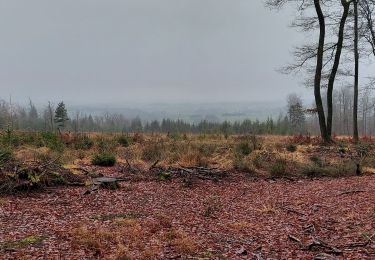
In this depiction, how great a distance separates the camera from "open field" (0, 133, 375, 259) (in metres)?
5.45

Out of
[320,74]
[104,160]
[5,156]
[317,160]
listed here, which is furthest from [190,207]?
[320,74]

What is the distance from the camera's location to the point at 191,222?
7.00 m

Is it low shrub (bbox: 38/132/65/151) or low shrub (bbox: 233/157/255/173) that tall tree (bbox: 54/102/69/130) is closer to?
low shrub (bbox: 38/132/65/151)

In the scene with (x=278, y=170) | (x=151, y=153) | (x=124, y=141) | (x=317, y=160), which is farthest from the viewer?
(x=124, y=141)

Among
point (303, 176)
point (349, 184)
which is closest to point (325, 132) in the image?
point (303, 176)

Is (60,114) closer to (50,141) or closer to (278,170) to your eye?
(50,141)

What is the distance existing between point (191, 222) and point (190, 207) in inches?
46.0

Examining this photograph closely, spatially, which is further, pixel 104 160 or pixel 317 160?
pixel 317 160

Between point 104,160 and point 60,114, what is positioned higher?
point 60,114

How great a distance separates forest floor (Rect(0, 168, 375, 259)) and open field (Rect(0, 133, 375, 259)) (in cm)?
2

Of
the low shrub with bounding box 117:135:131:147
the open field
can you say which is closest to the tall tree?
the low shrub with bounding box 117:135:131:147

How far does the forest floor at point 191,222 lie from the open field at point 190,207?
0.02 m

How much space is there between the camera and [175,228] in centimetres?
650

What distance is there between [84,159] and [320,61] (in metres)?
11.8
